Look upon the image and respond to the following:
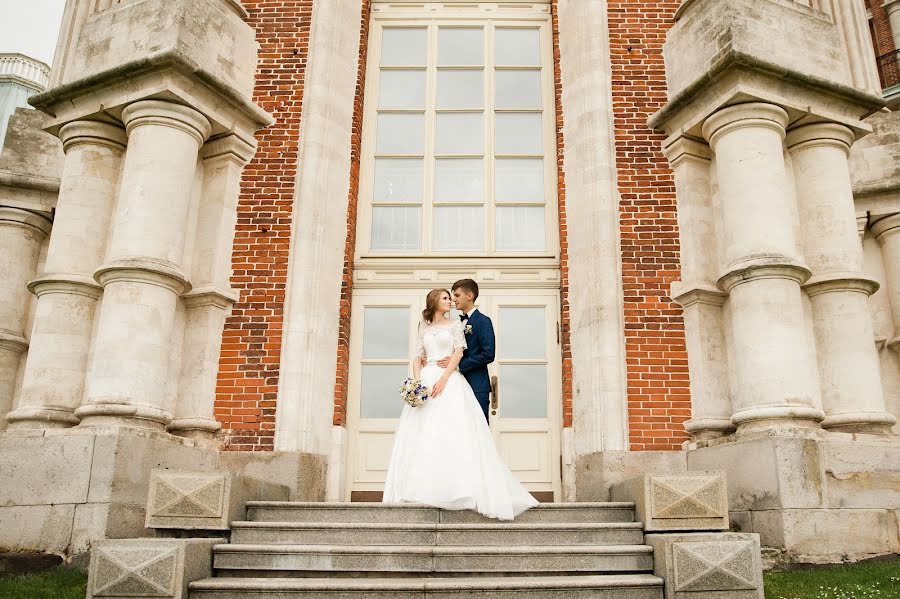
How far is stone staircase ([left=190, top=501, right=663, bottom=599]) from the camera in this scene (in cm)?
442

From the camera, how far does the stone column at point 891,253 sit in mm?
7809

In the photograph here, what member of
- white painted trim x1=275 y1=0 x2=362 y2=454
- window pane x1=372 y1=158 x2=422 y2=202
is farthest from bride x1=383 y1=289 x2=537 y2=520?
window pane x1=372 y1=158 x2=422 y2=202

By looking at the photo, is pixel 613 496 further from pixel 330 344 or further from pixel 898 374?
pixel 898 374

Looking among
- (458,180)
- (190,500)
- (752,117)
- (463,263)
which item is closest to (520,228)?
(463,263)

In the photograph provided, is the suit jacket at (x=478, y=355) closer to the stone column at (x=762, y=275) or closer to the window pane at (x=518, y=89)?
the stone column at (x=762, y=275)

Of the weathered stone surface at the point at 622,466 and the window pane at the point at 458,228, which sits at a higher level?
the window pane at the point at 458,228

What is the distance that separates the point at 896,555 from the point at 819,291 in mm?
2203

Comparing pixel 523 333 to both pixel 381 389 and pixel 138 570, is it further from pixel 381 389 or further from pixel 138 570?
pixel 138 570

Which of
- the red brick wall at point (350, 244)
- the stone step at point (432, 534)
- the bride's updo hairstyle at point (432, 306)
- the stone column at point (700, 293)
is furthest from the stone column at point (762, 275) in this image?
the red brick wall at point (350, 244)

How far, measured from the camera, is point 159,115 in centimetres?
676

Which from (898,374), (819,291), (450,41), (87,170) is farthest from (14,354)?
(898,374)

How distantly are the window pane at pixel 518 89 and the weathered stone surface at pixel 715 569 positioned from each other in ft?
18.0

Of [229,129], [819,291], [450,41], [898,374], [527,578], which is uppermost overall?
[450,41]

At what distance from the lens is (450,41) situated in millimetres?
8867
